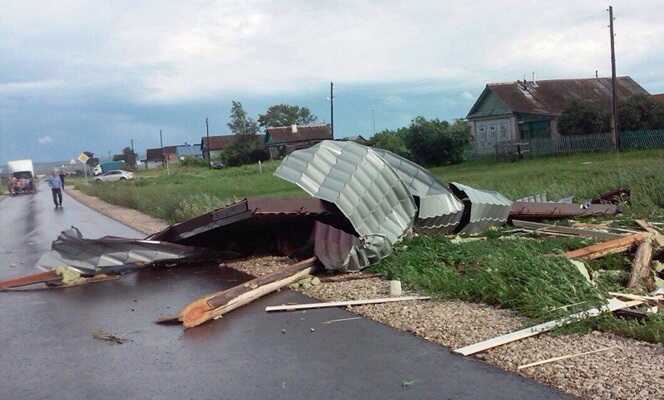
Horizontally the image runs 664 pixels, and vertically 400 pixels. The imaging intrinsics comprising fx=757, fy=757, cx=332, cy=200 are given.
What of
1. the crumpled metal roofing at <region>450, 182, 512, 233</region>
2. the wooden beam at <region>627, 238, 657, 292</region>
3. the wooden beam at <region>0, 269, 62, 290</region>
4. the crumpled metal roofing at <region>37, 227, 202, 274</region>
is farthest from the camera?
the crumpled metal roofing at <region>450, 182, 512, 233</region>

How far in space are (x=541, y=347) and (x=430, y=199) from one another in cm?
700

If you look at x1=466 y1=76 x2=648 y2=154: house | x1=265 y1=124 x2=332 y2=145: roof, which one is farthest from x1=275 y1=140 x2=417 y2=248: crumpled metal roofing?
x1=265 y1=124 x2=332 y2=145: roof

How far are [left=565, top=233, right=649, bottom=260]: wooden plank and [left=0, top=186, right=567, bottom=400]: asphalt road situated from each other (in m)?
3.37

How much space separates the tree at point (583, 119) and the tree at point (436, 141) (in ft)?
25.3

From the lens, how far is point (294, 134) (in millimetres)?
92062

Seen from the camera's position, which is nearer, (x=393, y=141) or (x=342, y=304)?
(x=342, y=304)

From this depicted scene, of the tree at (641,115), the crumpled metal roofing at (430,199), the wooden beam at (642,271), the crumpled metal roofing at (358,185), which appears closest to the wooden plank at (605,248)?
the wooden beam at (642,271)

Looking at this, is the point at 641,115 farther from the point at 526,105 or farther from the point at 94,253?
the point at 94,253

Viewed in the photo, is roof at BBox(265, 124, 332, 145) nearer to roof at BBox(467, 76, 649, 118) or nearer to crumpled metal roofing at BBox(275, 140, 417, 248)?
roof at BBox(467, 76, 649, 118)

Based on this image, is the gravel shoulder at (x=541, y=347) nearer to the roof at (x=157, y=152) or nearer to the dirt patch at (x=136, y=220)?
the dirt patch at (x=136, y=220)

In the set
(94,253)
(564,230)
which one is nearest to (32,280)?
(94,253)

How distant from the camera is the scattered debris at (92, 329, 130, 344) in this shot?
8.10 meters

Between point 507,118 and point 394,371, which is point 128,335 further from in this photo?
point 507,118

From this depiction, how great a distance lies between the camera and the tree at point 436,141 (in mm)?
53969
